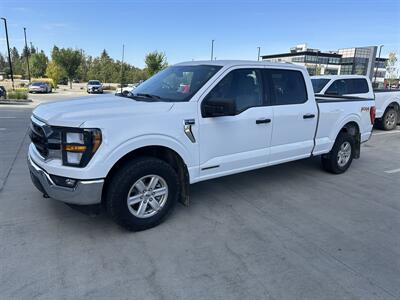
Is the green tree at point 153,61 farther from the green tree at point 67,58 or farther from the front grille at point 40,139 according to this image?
the front grille at point 40,139

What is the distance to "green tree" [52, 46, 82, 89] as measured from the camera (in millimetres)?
50625

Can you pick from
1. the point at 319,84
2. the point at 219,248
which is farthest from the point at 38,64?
the point at 219,248

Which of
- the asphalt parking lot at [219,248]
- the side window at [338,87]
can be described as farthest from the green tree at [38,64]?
the asphalt parking lot at [219,248]

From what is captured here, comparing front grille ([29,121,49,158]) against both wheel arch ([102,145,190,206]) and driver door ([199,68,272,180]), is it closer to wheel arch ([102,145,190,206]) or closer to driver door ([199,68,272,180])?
wheel arch ([102,145,190,206])

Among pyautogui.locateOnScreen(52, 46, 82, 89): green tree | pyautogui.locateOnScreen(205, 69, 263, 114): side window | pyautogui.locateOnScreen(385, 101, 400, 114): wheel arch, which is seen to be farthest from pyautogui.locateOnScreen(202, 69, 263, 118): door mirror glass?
pyautogui.locateOnScreen(52, 46, 82, 89): green tree

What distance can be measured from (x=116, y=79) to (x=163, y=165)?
214 feet

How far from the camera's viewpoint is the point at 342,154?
5863 mm

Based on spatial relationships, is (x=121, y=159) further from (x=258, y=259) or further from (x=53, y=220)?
(x=258, y=259)

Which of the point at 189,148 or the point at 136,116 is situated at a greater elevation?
the point at 136,116

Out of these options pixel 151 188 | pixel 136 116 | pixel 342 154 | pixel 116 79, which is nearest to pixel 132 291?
pixel 151 188

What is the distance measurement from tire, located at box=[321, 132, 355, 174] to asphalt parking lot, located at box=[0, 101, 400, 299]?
85cm

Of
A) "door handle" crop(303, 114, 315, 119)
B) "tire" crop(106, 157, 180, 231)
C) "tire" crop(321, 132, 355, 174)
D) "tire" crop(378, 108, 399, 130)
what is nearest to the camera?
"tire" crop(106, 157, 180, 231)

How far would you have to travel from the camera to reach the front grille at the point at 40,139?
125 inches

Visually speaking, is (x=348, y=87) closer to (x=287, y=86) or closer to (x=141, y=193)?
(x=287, y=86)
